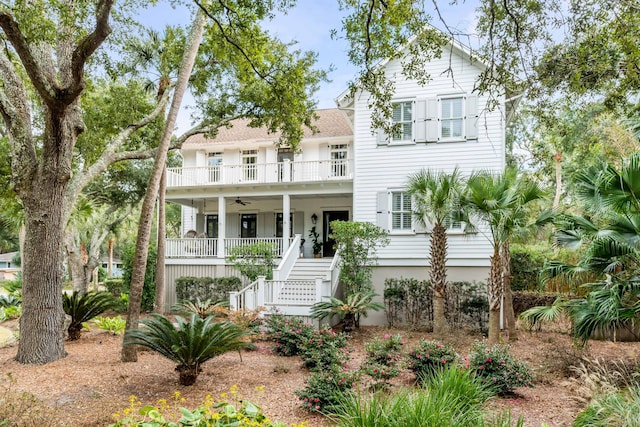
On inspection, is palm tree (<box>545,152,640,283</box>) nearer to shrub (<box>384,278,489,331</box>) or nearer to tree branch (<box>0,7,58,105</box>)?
shrub (<box>384,278,489,331</box>)

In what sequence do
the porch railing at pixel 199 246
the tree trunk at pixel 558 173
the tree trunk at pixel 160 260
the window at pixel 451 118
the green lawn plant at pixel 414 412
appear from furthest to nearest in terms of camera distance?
the tree trunk at pixel 558 173, the porch railing at pixel 199 246, the window at pixel 451 118, the tree trunk at pixel 160 260, the green lawn plant at pixel 414 412

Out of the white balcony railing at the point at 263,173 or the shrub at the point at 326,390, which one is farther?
the white balcony railing at the point at 263,173

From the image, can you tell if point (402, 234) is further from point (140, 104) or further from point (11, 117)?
point (11, 117)

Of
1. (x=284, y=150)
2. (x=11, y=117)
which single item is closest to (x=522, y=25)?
(x=11, y=117)

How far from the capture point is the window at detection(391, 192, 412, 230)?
46.3ft

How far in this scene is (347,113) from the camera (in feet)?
49.7

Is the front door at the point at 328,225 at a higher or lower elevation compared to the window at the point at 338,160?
lower

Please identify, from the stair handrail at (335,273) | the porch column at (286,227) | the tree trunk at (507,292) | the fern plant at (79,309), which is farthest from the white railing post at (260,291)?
the tree trunk at (507,292)

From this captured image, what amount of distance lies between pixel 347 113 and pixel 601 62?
946 centimetres

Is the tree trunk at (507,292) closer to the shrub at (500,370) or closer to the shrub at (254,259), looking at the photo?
the shrub at (500,370)

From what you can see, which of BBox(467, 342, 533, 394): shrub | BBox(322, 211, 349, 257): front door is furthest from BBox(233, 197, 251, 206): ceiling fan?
BBox(467, 342, 533, 394): shrub

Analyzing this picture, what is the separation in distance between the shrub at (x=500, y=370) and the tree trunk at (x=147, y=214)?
227 inches

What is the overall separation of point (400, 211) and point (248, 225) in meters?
8.14

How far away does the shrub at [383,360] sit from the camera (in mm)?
6164
